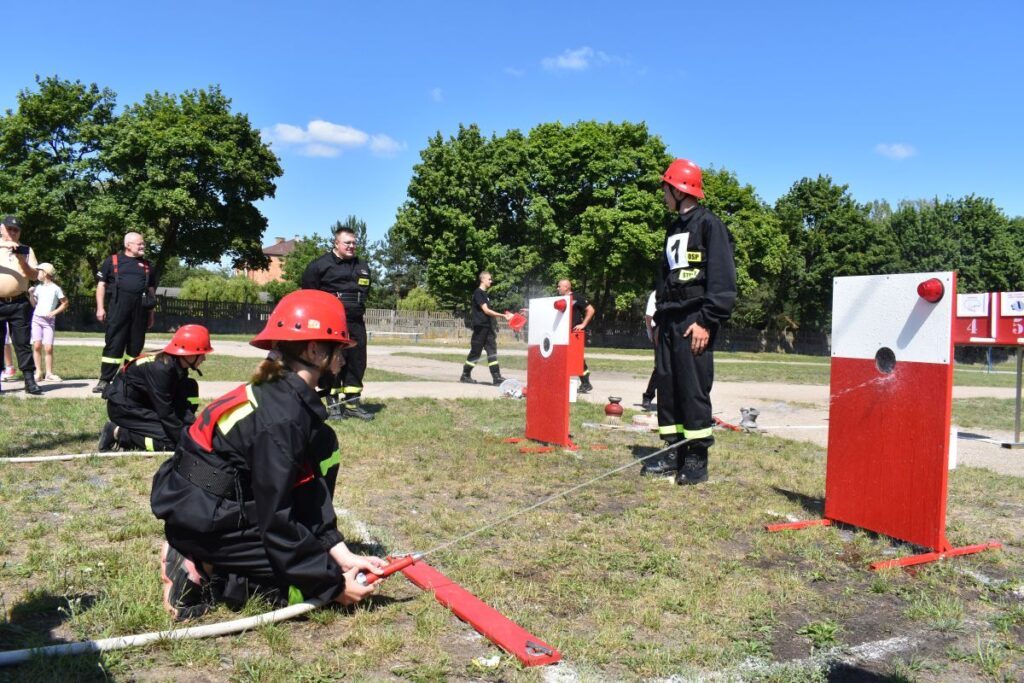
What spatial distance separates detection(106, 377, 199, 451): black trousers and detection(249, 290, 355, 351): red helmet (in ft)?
12.1

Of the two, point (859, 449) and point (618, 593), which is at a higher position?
point (859, 449)

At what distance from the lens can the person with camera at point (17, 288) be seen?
6836mm

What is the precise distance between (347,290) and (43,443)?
11.1ft

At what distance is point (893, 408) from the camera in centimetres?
466

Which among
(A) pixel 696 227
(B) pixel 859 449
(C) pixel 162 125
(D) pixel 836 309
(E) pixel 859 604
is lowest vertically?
(E) pixel 859 604

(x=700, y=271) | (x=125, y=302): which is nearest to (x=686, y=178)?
(x=700, y=271)

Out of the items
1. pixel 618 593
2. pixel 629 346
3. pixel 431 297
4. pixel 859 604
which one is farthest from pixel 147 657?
pixel 431 297

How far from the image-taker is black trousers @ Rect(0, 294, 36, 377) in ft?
32.3

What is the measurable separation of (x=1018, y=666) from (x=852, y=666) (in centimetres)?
65

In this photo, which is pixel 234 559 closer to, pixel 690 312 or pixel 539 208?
pixel 690 312

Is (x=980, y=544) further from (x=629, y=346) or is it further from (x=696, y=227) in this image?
(x=629, y=346)

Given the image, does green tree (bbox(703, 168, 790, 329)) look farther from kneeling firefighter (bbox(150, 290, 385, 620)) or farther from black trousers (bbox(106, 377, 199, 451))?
kneeling firefighter (bbox(150, 290, 385, 620))

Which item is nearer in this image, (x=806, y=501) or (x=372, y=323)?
(x=806, y=501)

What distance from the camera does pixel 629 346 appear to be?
5175 centimetres
